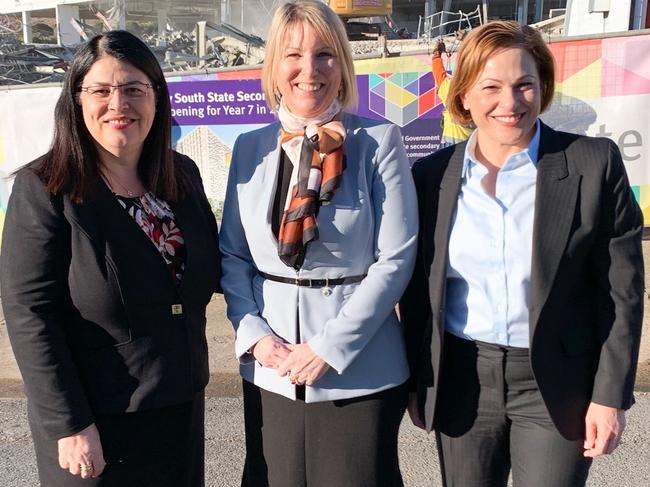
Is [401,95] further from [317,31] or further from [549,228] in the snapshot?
[549,228]

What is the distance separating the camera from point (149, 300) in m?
2.29

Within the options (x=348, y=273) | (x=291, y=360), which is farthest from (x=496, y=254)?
(x=291, y=360)

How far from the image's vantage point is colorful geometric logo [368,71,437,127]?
6.91 m

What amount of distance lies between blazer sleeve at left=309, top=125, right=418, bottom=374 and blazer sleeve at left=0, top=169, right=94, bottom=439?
800mm

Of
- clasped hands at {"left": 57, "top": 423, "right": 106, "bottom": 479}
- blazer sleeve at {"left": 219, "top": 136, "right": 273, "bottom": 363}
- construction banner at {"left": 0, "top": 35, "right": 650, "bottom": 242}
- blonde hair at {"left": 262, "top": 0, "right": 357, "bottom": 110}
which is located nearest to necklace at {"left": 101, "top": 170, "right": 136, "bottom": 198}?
blazer sleeve at {"left": 219, "top": 136, "right": 273, "bottom": 363}

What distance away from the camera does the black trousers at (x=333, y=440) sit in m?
2.46

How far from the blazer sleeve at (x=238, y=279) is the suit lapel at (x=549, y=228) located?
3.04 ft

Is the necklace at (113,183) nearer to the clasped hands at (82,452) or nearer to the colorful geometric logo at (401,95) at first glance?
the clasped hands at (82,452)

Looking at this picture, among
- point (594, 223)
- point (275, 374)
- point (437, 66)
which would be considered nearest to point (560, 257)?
point (594, 223)

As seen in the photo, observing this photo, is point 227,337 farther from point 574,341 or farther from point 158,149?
point 574,341

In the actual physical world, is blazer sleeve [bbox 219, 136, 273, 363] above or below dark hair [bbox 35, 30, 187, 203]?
below

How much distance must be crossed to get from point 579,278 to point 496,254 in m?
0.28

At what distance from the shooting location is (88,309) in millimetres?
2213

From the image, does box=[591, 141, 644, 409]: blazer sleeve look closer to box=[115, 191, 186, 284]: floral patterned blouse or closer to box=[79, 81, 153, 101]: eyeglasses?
box=[115, 191, 186, 284]: floral patterned blouse
